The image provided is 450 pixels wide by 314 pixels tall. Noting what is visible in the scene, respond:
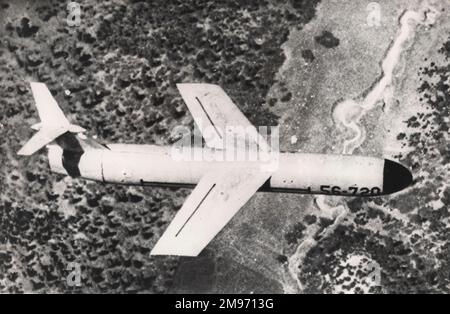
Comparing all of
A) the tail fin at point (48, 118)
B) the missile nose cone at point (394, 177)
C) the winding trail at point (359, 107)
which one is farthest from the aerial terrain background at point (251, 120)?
the tail fin at point (48, 118)

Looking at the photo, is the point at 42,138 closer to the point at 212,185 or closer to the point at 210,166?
the point at 210,166

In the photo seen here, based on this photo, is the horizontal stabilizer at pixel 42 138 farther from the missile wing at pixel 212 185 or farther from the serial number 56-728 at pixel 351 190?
the serial number 56-728 at pixel 351 190

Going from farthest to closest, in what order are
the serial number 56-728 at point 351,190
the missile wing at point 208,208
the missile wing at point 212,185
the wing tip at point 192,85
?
the wing tip at point 192,85 < the serial number 56-728 at point 351,190 < the missile wing at point 212,185 < the missile wing at point 208,208

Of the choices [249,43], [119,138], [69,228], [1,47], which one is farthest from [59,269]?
[249,43]

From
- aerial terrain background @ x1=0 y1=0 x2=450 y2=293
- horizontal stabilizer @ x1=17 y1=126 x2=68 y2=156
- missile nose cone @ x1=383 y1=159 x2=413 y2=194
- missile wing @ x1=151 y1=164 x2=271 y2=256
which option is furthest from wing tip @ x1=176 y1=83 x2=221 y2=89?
missile nose cone @ x1=383 y1=159 x2=413 y2=194

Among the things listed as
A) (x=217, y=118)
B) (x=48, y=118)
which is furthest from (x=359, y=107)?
(x=48, y=118)
